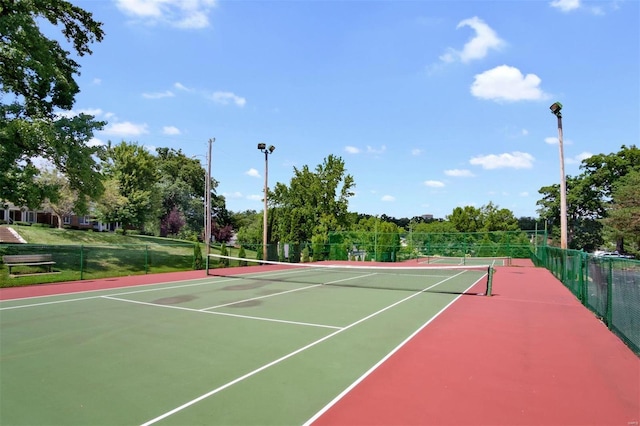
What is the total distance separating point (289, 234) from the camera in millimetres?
37719

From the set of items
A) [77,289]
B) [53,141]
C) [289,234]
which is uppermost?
[53,141]

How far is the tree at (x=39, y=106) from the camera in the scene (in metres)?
18.4

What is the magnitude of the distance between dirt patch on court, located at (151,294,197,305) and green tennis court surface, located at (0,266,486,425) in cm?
3

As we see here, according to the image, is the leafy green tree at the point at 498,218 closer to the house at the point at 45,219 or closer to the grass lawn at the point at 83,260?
the grass lawn at the point at 83,260

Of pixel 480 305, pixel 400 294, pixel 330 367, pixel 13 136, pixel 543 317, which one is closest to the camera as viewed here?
pixel 330 367

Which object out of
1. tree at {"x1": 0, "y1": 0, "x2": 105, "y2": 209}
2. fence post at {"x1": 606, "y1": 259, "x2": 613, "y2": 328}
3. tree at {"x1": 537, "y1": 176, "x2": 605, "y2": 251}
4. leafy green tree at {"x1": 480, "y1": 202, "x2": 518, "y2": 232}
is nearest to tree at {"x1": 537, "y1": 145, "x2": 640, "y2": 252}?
tree at {"x1": 537, "y1": 176, "x2": 605, "y2": 251}

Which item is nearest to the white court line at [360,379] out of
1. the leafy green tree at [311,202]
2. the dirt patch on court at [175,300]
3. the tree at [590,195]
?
the dirt patch on court at [175,300]

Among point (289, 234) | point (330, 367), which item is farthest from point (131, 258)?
point (330, 367)

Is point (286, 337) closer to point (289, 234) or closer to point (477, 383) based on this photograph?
point (477, 383)

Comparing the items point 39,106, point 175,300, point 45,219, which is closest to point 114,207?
point 39,106

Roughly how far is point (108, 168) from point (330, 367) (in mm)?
39097

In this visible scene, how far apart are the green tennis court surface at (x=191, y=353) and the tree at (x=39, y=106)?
919 centimetres

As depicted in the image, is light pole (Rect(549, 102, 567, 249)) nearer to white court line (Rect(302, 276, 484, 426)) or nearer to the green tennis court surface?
the green tennis court surface

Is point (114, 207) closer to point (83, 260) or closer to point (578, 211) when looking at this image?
point (83, 260)
